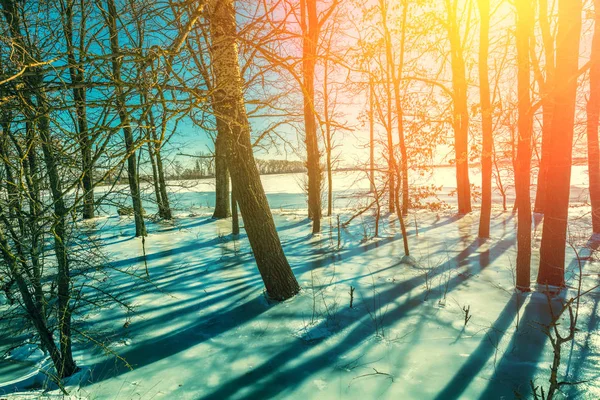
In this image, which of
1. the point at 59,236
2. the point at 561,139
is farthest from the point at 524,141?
the point at 59,236

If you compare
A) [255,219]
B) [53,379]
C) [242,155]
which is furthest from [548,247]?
[53,379]

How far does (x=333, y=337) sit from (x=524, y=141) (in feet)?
13.8

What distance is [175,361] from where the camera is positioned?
3.64 m

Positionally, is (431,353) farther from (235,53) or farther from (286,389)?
(235,53)

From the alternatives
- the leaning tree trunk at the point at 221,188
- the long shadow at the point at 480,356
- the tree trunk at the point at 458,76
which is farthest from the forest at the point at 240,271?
the leaning tree trunk at the point at 221,188

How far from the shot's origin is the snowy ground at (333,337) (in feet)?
10.4

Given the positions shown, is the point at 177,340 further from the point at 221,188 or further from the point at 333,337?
the point at 221,188

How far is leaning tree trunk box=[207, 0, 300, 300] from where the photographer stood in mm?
4199

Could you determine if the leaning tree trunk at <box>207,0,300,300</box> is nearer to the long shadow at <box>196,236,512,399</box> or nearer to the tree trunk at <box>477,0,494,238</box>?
the long shadow at <box>196,236,512,399</box>

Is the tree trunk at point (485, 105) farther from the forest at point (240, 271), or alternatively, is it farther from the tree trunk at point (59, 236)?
the tree trunk at point (59, 236)

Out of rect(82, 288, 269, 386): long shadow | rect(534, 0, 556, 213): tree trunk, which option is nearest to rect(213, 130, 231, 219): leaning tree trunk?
rect(82, 288, 269, 386): long shadow

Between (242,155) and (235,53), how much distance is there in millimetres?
1412

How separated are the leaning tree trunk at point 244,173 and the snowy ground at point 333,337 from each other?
1.44 ft

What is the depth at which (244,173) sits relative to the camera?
474cm
